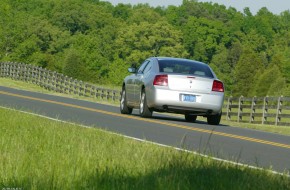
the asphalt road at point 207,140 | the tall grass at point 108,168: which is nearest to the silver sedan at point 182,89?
the asphalt road at point 207,140

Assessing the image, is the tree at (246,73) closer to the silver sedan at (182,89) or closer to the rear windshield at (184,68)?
the rear windshield at (184,68)

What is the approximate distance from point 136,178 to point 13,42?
153311 mm

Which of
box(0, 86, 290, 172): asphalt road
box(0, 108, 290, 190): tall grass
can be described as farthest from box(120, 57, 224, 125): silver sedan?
box(0, 108, 290, 190): tall grass

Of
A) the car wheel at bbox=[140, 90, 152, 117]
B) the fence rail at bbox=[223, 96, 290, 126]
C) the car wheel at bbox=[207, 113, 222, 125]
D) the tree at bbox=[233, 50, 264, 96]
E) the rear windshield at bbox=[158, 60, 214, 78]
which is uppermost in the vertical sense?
the rear windshield at bbox=[158, 60, 214, 78]

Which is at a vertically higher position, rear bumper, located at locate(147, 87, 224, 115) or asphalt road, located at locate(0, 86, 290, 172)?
rear bumper, located at locate(147, 87, 224, 115)

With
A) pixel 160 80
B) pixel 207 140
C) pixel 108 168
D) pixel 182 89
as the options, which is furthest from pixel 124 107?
pixel 108 168

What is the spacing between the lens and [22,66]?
7306 cm

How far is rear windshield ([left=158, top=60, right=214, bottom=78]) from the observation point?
2258cm

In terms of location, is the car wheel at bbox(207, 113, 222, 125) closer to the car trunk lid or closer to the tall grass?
the car trunk lid

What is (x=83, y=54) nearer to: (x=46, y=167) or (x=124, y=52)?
(x=124, y=52)

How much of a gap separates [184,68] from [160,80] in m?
0.85

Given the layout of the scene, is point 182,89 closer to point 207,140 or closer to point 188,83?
point 188,83

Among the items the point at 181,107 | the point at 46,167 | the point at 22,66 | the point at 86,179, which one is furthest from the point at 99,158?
the point at 22,66

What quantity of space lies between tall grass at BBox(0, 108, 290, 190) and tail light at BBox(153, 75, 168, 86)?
348 inches
